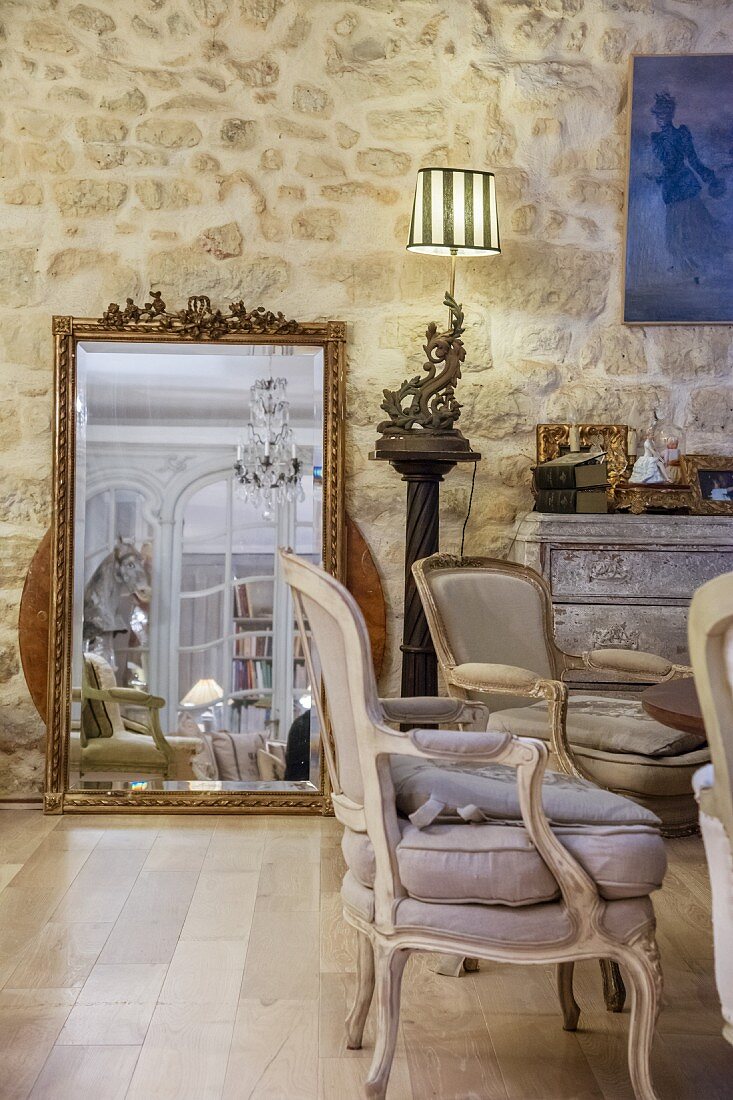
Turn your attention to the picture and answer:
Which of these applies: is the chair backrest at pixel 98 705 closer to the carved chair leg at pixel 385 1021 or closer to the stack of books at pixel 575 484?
the stack of books at pixel 575 484

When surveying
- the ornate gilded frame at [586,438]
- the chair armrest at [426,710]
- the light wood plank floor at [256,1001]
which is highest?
the ornate gilded frame at [586,438]

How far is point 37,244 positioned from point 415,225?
146cm

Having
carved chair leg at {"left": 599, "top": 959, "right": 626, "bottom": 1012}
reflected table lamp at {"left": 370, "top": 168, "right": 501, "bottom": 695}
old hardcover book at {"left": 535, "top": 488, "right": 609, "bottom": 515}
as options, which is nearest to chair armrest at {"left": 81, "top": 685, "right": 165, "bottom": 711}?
reflected table lamp at {"left": 370, "top": 168, "right": 501, "bottom": 695}

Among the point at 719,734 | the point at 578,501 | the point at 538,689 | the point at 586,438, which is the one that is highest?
the point at 586,438

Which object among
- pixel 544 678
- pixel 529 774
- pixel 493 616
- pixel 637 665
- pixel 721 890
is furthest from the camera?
pixel 493 616

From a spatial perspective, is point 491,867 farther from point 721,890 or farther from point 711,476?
point 711,476

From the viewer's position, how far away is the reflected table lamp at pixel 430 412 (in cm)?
405

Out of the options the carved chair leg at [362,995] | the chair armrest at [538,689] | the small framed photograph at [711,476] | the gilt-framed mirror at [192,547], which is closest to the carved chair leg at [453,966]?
the carved chair leg at [362,995]

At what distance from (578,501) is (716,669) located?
8.08 ft

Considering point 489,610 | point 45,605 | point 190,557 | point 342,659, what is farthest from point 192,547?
point 342,659

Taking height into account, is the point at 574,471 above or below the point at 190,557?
above

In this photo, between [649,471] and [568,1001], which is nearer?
[568,1001]

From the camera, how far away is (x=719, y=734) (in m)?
1.66

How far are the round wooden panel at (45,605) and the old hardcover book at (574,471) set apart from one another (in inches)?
29.6
